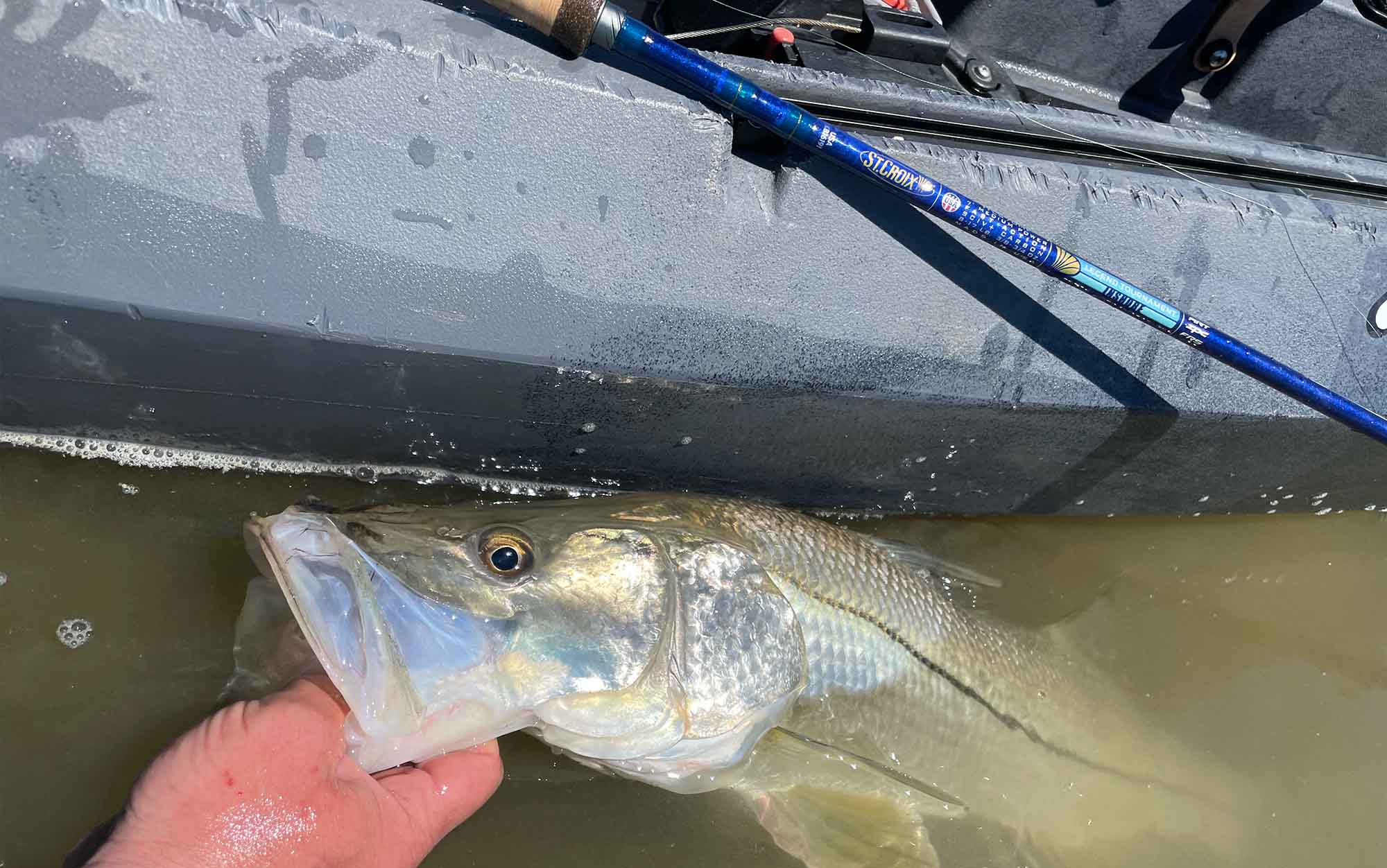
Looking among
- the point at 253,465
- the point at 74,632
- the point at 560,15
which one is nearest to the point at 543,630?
the point at 253,465

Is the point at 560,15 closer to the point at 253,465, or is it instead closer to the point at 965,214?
the point at 965,214

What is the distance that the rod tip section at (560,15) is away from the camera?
1.98 metres

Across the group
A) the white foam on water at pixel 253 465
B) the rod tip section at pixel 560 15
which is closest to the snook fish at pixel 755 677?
the white foam on water at pixel 253 465

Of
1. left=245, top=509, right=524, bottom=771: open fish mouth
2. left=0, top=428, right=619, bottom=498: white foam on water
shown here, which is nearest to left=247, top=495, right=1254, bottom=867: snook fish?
left=245, top=509, right=524, bottom=771: open fish mouth

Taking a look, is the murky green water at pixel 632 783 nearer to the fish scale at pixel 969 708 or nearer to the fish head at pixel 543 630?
the fish scale at pixel 969 708

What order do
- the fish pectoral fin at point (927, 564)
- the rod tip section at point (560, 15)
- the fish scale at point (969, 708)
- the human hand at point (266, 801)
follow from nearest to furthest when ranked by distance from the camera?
the human hand at point (266, 801) → the rod tip section at point (560, 15) → the fish scale at point (969, 708) → the fish pectoral fin at point (927, 564)

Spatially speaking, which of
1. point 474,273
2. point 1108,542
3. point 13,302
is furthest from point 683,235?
point 1108,542

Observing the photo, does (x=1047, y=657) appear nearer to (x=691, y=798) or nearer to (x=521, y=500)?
(x=691, y=798)

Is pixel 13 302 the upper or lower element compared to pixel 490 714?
upper

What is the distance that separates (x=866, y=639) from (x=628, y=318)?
95cm

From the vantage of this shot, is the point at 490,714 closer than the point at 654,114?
Yes

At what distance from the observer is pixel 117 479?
7.77 feet

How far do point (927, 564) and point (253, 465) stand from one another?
1742mm

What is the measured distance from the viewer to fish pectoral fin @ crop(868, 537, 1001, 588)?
2.55 meters
